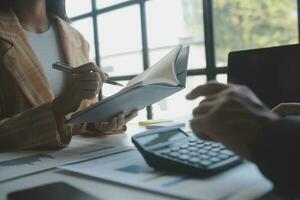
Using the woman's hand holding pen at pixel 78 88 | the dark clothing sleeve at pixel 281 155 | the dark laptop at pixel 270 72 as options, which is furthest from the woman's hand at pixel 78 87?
the dark clothing sleeve at pixel 281 155

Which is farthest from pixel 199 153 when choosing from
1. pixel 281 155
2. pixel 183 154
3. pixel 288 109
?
pixel 288 109

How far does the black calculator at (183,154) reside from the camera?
50 centimetres

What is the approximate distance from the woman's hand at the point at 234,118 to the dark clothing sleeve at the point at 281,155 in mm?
14

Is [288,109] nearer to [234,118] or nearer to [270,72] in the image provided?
[270,72]

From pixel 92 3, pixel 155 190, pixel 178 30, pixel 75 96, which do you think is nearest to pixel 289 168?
pixel 155 190

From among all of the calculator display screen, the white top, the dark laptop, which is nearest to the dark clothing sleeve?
the calculator display screen

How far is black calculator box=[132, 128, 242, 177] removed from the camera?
0.50 meters

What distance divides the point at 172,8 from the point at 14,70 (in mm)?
1107

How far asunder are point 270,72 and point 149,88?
0.33 meters

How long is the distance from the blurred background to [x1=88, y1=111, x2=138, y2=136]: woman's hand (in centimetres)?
21

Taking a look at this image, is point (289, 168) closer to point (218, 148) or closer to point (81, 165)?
point (218, 148)

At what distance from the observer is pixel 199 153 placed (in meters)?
0.54

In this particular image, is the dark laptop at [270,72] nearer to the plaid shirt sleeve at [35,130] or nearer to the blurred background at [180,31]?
the blurred background at [180,31]

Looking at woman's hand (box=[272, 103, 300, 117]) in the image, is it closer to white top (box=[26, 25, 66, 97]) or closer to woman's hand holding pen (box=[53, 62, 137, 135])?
woman's hand holding pen (box=[53, 62, 137, 135])
